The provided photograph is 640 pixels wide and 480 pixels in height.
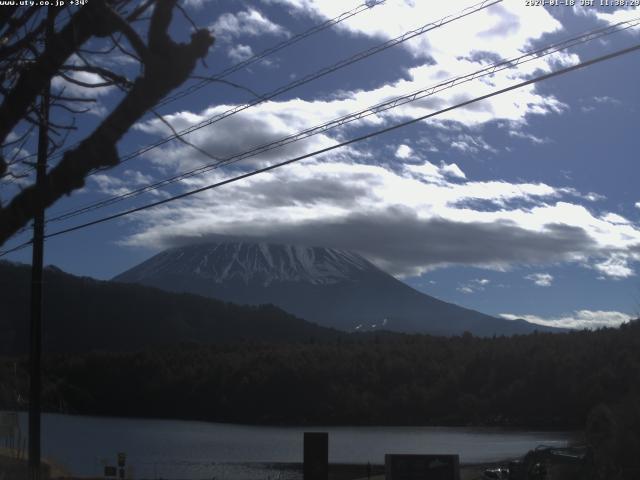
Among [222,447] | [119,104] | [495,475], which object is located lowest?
[222,447]

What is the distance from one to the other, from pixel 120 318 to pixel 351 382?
1583 inches

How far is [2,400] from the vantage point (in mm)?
28922

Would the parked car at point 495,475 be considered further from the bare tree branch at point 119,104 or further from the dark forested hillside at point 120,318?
the dark forested hillside at point 120,318

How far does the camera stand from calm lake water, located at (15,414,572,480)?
36.1m

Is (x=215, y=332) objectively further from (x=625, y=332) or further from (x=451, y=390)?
(x=625, y=332)

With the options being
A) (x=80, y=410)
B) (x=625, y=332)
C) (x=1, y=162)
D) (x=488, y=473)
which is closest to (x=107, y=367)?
(x=80, y=410)

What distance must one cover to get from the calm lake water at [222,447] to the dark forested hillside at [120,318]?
21220mm

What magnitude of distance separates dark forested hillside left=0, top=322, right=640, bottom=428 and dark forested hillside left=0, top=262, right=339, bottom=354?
10.1 m

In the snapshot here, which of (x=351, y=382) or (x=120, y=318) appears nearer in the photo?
(x=351, y=382)

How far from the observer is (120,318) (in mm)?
116688

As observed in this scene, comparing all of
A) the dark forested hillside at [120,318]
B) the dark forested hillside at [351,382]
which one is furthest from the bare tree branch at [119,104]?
the dark forested hillside at [120,318]

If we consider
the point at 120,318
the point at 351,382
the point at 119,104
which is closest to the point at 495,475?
the point at 119,104

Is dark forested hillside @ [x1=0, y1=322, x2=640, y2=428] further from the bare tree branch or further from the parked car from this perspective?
the bare tree branch

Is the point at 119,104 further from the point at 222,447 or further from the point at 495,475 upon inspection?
the point at 222,447
